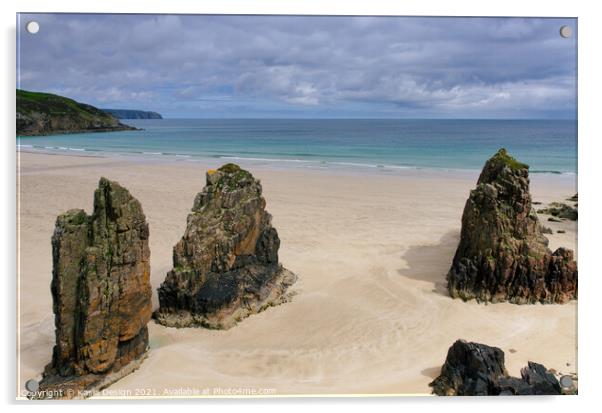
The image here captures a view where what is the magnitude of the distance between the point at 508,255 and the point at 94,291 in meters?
7.58

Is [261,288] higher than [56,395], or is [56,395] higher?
[261,288]

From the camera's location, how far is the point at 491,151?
3778 centimetres

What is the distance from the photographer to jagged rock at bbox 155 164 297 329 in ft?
31.6

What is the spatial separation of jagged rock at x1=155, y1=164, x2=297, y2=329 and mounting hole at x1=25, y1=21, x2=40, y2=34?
3798mm

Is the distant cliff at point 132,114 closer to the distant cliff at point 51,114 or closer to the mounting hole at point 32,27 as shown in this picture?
the distant cliff at point 51,114

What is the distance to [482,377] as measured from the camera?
25.0ft

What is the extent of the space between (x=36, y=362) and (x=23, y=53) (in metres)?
4.95

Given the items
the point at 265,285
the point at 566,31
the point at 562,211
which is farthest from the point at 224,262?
the point at 562,211

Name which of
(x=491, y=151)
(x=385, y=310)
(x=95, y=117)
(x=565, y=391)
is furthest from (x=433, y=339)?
(x=491, y=151)

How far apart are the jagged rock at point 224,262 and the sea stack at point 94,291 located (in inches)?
67.6

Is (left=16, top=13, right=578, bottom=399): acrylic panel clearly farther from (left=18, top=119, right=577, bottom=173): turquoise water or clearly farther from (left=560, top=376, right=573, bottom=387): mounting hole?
(left=18, top=119, right=577, bottom=173): turquoise water

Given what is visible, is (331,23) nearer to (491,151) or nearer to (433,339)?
(433,339)

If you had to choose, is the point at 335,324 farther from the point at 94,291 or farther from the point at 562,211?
the point at 562,211
